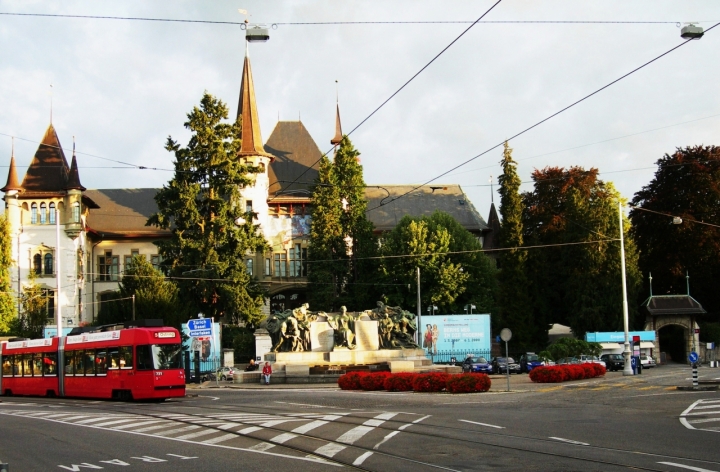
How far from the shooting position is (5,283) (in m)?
66.0

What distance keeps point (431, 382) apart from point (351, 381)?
475cm

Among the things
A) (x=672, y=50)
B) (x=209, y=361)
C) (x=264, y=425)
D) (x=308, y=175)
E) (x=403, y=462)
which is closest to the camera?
(x=403, y=462)

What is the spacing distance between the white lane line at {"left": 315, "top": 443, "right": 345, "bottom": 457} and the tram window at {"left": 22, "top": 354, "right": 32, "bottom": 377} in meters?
27.2

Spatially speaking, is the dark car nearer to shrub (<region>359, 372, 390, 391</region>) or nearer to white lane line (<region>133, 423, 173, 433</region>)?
shrub (<region>359, 372, 390, 391</region>)

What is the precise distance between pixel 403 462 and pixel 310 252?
58.0 m

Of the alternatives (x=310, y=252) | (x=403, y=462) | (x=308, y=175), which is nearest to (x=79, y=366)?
(x=403, y=462)

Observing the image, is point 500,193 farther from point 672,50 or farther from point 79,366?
point 672,50

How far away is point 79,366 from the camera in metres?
34.1

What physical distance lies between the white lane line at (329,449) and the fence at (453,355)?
133 ft

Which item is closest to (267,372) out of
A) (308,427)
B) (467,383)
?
(467,383)

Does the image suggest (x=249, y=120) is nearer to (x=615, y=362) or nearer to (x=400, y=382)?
(x=615, y=362)

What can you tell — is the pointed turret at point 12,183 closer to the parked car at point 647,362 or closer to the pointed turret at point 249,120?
the pointed turret at point 249,120

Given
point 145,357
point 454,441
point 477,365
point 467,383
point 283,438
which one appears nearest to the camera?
point 454,441

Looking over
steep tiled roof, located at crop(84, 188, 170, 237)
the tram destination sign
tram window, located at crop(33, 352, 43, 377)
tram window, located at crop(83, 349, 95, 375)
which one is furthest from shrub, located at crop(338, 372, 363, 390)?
steep tiled roof, located at crop(84, 188, 170, 237)
